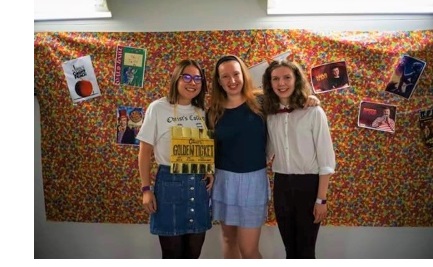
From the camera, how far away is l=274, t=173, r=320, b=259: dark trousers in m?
1.36

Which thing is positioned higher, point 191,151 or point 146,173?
point 191,151

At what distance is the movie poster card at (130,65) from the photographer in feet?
6.44

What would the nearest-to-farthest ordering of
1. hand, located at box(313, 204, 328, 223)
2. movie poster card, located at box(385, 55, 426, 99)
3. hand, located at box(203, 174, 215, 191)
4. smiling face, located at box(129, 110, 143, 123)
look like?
hand, located at box(313, 204, 328, 223), hand, located at box(203, 174, 215, 191), movie poster card, located at box(385, 55, 426, 99), smiling face, located at box(129, 110, 143, 123)

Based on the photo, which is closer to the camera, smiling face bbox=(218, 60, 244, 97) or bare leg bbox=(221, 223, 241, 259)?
smiling face bbox=(218, 60, 244, 97)

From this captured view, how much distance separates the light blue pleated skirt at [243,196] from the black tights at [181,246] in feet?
0.57

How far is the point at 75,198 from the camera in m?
2.09

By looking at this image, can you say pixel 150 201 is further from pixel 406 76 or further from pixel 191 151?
pixel 406 76

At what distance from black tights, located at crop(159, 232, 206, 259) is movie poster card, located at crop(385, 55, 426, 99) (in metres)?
1.49

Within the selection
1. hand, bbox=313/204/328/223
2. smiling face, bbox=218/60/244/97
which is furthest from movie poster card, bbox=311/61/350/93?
hand, bbox=313/204/328/223

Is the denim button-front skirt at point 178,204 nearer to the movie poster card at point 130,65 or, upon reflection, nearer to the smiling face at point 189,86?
the smiling face at point 189,86

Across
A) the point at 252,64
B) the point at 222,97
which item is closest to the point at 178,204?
the point at 222,97

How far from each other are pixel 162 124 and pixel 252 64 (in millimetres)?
823

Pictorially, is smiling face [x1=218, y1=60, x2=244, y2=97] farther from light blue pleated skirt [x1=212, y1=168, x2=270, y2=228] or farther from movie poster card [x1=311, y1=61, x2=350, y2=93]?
movie poster card [x1=311, y1=61, x2=350, y2=93]

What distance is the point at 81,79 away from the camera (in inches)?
79.0
